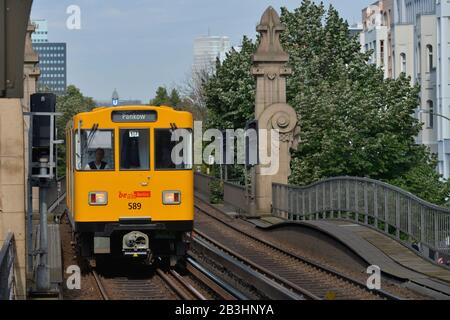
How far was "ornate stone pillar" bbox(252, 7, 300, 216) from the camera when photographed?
3519cm

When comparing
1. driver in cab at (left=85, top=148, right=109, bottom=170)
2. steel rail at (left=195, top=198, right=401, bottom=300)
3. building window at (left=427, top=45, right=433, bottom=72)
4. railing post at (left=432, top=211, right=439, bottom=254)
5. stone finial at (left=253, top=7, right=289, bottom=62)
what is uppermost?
building window at (left=427, top=45, right=433, bottom=72)

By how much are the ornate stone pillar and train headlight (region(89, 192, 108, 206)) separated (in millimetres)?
15813

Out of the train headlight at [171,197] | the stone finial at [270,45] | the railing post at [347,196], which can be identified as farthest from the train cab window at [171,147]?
the stone finial at [270,45]

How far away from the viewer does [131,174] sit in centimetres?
1986

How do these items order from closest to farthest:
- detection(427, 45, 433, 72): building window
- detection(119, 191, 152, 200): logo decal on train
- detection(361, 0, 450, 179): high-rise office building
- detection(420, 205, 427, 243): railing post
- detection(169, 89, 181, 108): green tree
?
detection(420, 205, 427, 243): railing post < detection(119, 191, 152, 200): logo decal on train < detection(361, 0, 450, 179): high-rise office building < detection(427, 45, 433, 72): building window < detection(169, 89, 181, 108): green tree

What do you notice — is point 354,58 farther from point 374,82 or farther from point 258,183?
point 258,183

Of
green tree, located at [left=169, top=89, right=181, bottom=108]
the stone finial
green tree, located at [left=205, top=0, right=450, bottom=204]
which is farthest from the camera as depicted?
green tree, located at [left=169, top=89, right=181, bottom=108]

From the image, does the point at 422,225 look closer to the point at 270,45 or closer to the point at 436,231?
the point at 436,231

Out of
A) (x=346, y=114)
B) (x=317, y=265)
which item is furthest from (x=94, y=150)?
(x=346, y=114)

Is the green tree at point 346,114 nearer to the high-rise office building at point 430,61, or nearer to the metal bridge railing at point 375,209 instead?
the metal bridge railing at point 375,209

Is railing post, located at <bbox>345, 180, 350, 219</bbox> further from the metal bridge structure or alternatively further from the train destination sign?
the train destination sign

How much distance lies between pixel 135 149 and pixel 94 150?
778mm

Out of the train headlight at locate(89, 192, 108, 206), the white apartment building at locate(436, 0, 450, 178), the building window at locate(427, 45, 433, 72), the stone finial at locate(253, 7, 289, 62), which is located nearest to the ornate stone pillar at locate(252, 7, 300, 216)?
the stone finial at locate(253, 7, 289, 62)
